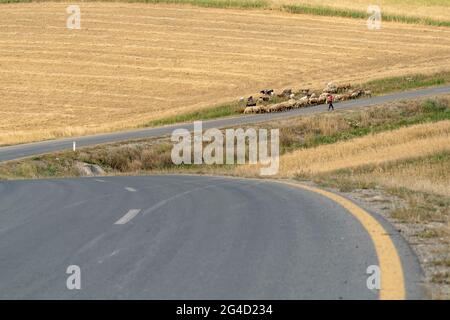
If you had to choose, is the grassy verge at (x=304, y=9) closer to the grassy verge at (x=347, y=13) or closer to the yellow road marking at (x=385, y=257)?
the grassy verge at (x=347, y=13)

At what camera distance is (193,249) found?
7887 mm

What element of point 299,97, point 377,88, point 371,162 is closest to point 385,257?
point 371,162

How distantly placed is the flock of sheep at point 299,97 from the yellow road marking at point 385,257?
112 ft

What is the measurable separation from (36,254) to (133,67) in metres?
51.0

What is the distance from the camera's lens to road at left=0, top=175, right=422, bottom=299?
20.6ft

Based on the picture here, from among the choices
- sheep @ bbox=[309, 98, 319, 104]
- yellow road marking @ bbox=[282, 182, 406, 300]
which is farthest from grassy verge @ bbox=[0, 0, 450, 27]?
yellow road marking @ bbox=[282, 182, 406, 300]

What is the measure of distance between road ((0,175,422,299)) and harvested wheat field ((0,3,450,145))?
97.0 ft

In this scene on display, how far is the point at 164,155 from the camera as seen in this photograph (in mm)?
33156

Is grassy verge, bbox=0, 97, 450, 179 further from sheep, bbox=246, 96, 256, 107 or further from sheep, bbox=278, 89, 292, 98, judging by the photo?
sheep, bbox=278, 89, 292, 98

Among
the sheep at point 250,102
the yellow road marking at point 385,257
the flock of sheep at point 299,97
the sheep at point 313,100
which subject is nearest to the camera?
the yellow road marking at point 385,257

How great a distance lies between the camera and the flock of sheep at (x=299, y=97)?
4522cm

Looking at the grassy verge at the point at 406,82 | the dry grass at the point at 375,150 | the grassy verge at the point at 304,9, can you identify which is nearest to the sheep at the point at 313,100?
the grassy verge at the point at 406,82

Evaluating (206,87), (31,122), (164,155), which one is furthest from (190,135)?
(206,87)
